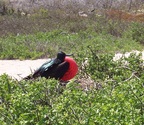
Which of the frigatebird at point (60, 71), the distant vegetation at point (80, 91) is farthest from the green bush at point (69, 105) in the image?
the frigatebird at point (60, 71)

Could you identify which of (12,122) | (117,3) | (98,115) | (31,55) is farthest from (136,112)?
(117,3)

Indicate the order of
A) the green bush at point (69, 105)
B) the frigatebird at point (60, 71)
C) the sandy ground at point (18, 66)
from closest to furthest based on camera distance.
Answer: the green bush at point (69, 105), the frigatebird at point (60, 71), the sandy ground at point (18, 66)

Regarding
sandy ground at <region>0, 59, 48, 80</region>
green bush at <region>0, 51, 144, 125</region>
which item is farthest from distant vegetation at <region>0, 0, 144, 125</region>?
sandy ground at <region>0, 59, 48, 80</region>

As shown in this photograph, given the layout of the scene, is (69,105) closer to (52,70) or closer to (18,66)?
(52,70)

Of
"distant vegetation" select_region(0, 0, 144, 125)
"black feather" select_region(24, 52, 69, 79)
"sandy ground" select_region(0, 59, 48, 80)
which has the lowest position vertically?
"sandy ground" select_region(0, 59, 48, 80)

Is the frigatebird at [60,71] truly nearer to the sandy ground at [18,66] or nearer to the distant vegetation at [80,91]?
the distant vegetation at [80,91]

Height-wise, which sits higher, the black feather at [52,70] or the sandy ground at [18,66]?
the black feather at [52,70]

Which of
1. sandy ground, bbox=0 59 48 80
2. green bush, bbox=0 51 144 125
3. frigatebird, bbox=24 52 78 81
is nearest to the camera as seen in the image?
green bush, bbox=0 51 144 125

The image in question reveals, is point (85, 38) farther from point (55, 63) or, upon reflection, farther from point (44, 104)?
point (44, 104)

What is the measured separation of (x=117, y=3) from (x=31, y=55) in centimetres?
1303

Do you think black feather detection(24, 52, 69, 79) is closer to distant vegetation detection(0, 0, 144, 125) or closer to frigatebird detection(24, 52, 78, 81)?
frigatebird detection(24, 52, 78, 81)

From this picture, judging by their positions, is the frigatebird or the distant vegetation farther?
the frigatebird

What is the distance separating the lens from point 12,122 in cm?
303

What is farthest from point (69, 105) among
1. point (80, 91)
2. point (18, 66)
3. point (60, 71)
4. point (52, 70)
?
point (18, 66)
